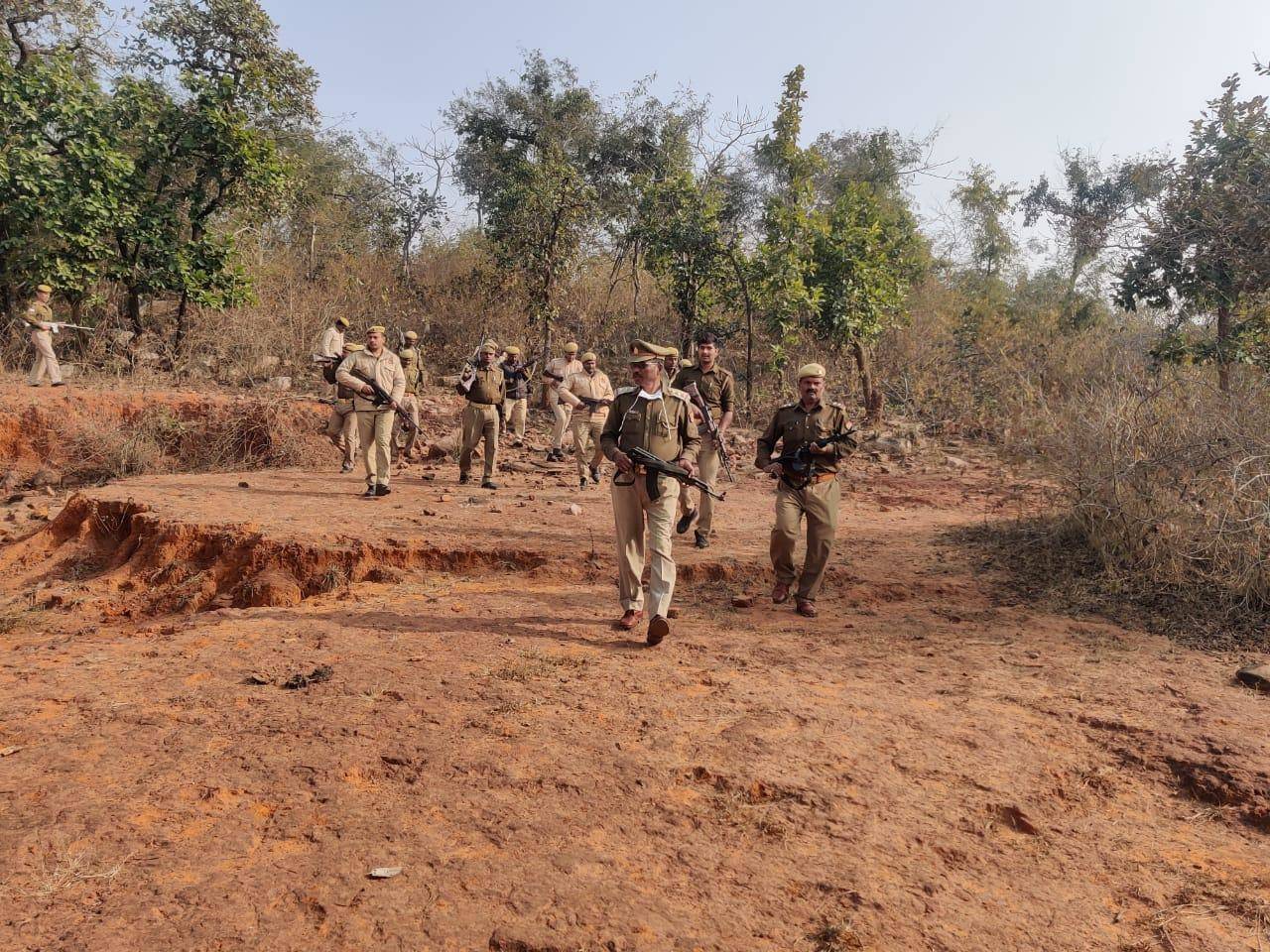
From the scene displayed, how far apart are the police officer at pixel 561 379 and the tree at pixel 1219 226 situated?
6238 millimetres

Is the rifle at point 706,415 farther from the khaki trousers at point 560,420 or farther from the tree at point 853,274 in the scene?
the tree at point 853,274

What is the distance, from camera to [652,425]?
482cm

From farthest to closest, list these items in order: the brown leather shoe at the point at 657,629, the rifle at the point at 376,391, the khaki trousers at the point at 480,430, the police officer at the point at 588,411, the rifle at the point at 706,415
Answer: the police officer at the point at 588,411, the khaki trousers at the point at 480,430, the rifle at the point at 376,391, the rifle at the point at 706,415, the brown leather shoe at the point at 657,629

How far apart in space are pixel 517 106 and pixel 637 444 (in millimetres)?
15287

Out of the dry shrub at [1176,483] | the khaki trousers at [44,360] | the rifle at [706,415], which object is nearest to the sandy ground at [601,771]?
the dry shrub at [1176,483]

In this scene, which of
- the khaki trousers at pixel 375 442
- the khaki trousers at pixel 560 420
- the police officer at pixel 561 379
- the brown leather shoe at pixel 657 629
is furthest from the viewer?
the khaki trousers at pixel 560 420

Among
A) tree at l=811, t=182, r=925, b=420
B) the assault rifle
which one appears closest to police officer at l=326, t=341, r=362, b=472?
the assault rifle

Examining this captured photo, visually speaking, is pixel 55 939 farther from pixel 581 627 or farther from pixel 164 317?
pixel 164 317

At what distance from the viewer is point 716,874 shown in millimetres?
2572

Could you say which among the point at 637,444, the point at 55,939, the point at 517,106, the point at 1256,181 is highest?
the point at 517,106

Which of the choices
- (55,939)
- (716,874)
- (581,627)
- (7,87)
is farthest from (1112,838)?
(7,87)

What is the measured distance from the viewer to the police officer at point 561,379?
966 cm

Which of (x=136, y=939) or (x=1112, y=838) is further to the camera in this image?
(x=1112, y=838)

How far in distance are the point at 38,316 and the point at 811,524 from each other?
1060 centimetres
